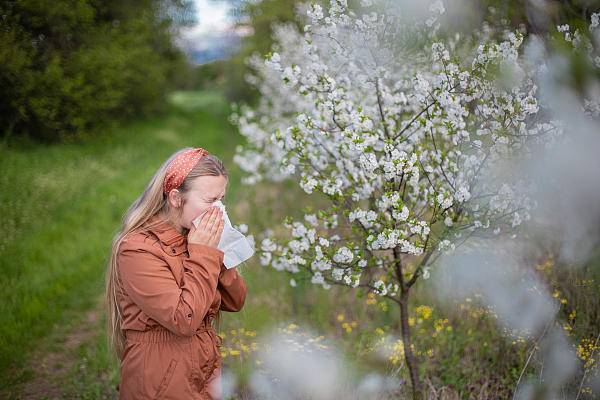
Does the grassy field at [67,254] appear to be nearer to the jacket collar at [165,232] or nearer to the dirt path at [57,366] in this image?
the dirt path at [57,366]

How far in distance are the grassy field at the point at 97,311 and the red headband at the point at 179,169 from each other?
1.61m

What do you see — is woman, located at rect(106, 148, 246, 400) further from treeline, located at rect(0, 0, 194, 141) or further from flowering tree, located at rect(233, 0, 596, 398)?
treeline, located at rect(0, 0, 194, 141)

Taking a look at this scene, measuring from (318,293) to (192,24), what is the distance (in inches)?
599

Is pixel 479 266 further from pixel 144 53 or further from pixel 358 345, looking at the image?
pixel 144 53

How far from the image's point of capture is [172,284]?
6.45 ft

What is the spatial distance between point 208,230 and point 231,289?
396mm

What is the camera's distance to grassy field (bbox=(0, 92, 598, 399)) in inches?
139

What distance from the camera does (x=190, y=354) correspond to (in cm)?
208

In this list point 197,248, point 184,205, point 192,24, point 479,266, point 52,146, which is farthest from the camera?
point 192,24

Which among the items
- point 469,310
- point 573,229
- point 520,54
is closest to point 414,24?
point 520,54

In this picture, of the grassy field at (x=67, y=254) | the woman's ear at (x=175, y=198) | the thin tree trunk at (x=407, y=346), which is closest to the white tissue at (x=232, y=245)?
the woman's ear at (x=175, y=198)

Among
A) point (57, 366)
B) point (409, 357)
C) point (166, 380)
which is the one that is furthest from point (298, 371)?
point (57, 366)

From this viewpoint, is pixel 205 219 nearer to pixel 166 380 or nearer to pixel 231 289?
pixel 231 289

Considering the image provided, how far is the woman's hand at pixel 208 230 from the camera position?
203cm
